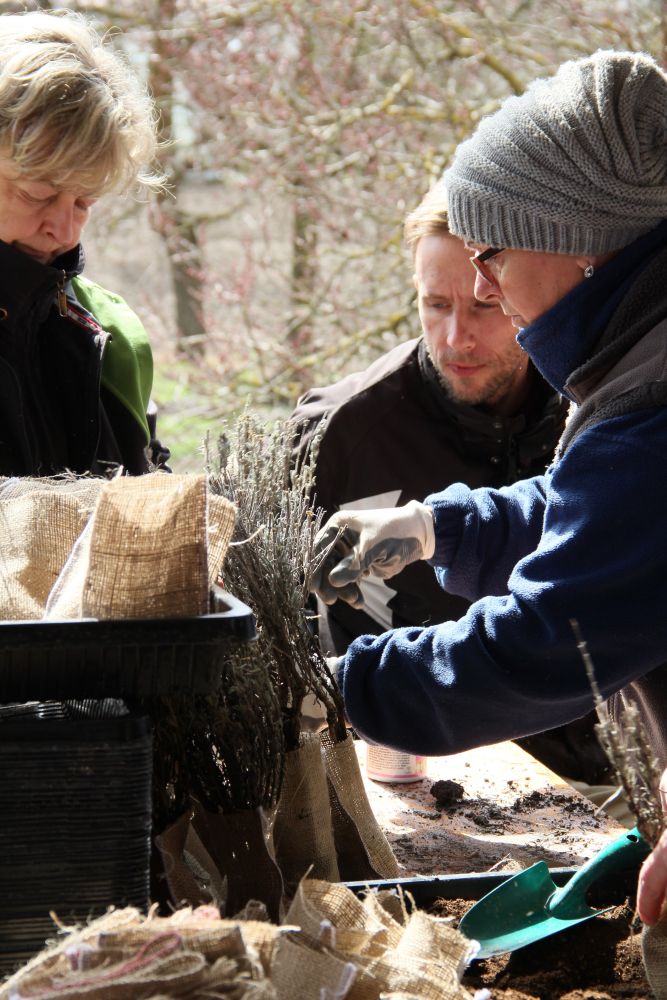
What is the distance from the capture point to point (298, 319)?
5.88 meters

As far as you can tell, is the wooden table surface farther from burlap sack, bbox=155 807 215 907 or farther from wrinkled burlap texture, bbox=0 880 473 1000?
wrinkled burlap texture, bbox=0 880 473 1000

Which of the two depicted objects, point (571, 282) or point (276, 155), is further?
point (276, 155)

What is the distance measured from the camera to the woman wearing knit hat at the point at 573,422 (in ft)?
5.00

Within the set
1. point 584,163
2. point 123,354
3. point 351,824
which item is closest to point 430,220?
point 123,354

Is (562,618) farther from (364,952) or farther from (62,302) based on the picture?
(62,302)

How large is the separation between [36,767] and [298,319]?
4899mm

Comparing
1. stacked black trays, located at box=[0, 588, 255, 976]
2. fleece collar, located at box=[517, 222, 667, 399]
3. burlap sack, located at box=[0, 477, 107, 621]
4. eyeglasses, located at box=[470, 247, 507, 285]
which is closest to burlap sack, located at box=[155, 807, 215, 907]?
stacked black trays, located at box=[0, 588, 255, 976]

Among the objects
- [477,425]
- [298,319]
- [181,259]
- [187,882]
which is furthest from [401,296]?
[187,882]

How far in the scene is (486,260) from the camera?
1806 millimetres

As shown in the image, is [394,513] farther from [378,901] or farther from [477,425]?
[477,425]

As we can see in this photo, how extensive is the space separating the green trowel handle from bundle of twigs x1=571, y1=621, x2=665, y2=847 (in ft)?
0.82

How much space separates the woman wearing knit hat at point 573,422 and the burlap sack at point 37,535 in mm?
484

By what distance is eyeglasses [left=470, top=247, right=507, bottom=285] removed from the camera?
178 centimetres

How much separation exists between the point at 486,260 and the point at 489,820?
102cm
